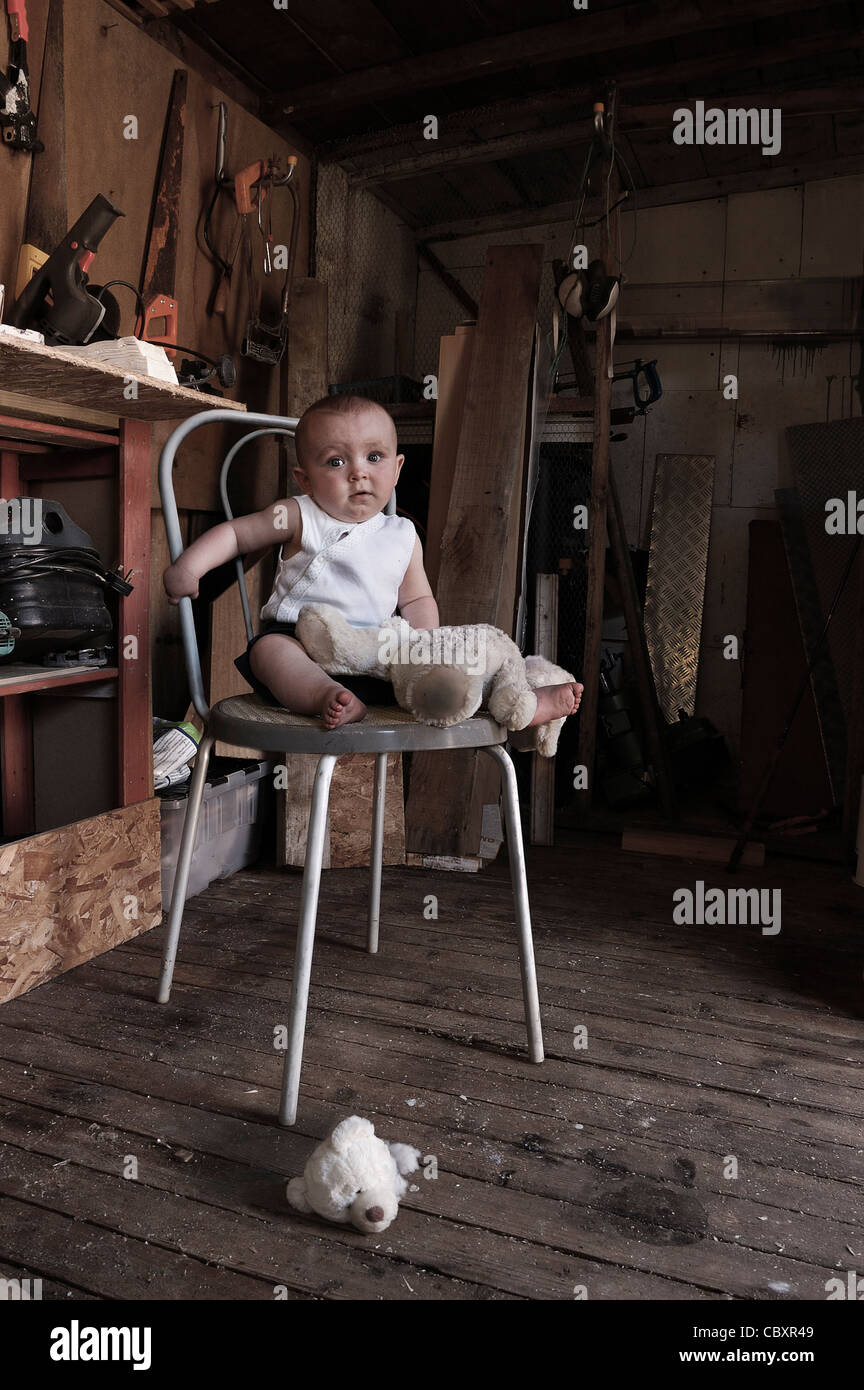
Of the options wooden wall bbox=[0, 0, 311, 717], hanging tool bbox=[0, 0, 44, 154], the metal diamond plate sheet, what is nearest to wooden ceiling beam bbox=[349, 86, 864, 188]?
wooden wall bbox=[0, 0, 311, 717]

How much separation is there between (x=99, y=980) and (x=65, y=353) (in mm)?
1121

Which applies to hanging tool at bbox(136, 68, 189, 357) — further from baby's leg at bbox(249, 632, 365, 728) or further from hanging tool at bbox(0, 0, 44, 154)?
baby's leg at bbox(249, 632, 365, 728)

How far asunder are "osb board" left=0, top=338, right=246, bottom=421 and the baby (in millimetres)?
326

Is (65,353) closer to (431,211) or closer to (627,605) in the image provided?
(627,605)

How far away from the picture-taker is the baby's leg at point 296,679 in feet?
4.02

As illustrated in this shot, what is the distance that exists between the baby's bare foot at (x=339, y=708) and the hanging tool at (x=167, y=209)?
5.41ft

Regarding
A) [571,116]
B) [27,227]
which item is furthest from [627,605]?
[27,227]

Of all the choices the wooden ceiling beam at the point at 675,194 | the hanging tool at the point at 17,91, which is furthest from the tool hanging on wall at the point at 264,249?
the wooden ceiling beam at the point at 675,194

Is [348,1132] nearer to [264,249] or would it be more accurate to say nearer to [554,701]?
[554,701]

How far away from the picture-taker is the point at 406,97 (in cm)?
309

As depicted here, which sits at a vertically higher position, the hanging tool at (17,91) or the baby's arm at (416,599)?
the hanging tool at (17,91)

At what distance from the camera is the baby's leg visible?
1226 mm

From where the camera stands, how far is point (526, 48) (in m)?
2.73

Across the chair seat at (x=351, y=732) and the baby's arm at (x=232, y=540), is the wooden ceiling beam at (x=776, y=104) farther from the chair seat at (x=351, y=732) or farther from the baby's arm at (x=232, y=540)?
the chair seat at (x=351, y=732)
